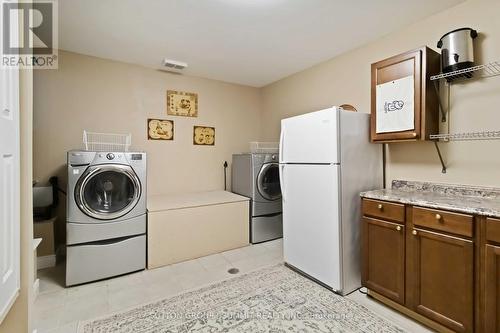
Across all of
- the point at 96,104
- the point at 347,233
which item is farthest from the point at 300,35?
the point at 96,104

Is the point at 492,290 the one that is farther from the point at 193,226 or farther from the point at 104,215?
the point at 104,215

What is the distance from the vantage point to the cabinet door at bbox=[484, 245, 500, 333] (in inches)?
54.1

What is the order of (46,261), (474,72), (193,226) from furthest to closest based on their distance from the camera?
(193,226) < (46,261) < (474,72)

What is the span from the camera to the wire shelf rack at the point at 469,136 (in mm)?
1805

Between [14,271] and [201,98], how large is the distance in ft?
10.1

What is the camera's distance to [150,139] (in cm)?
338

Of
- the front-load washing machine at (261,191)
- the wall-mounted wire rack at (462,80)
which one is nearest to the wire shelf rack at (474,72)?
the wall-mounted wire rack at (462,80)

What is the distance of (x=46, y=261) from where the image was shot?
2676 millimetres

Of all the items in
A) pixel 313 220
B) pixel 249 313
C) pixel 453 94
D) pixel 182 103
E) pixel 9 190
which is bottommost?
pixel 249 313

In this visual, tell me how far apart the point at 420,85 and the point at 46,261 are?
4.06 m

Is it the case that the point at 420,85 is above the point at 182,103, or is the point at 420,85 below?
below

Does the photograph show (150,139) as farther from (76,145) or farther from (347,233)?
(347,233)

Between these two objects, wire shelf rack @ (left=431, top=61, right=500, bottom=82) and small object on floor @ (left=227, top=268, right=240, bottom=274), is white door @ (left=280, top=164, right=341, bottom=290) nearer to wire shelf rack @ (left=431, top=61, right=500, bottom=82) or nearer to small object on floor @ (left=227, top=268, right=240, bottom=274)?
small object on floor @ (left=227, top=268, right=240, bottom=274)
